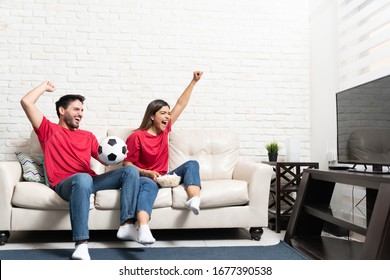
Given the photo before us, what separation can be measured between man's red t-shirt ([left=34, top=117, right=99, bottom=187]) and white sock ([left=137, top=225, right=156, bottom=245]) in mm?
710

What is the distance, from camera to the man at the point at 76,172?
213 cm

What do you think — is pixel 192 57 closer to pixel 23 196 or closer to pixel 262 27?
pixel 262 27

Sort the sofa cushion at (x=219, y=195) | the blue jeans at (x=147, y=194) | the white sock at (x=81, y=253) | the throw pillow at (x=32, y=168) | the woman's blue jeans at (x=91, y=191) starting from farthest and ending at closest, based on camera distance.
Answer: the throw pillow at (x=32, y=168) < the sofa cushion at (x=219, y=195) < the blue jeans at (x=147, y=194) < the woman's blue jeans at (x=91, y=191) < the white sock at (x=81, y=253)

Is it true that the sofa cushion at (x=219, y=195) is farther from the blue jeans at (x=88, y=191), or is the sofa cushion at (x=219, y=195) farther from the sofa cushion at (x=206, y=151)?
the sofa cushion at (x=206, y=151)

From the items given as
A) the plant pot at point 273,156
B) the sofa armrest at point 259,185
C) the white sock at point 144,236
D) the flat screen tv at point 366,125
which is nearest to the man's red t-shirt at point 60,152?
the white sock at point 144,236

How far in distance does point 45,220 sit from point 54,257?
407mm

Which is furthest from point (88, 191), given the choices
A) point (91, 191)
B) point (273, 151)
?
point (273, 151)

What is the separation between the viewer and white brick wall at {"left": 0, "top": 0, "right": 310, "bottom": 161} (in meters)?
3.32

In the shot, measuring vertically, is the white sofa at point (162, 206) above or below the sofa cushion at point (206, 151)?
below

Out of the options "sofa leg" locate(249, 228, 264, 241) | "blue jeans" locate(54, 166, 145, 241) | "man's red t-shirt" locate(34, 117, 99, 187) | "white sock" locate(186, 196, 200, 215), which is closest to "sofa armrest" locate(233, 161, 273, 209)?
"sofa leg" locate(249, 228, 264, 241)

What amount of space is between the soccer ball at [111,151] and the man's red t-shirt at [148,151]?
358 mm

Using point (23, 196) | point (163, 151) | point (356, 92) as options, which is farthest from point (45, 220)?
point (356, 92)

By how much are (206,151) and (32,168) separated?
4.47ft

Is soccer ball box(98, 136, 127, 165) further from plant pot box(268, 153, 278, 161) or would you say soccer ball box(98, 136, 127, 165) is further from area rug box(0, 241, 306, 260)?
plant pot box(268, 153, 278, 161)
